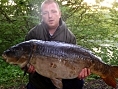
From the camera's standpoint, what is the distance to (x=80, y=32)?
7410 millimetres

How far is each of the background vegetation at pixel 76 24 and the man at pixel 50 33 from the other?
3.18 meters

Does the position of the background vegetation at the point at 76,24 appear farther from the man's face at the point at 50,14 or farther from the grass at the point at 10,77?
the man's face at the point at 50,14

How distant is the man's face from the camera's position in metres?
3.53

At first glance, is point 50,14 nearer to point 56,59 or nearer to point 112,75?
point 56,59

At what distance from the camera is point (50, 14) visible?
3529 millimetres

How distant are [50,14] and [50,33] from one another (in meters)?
0.28

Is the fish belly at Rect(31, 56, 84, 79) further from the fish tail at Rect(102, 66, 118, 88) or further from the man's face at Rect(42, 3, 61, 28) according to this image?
the man's face at Rect(42, 3, 61, 28)

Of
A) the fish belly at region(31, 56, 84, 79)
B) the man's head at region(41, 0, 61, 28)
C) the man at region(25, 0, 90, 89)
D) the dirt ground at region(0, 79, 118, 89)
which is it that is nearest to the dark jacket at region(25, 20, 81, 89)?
the man at region(25, 0, 90, 89)

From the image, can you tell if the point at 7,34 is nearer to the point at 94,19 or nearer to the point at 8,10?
the point at 8,10

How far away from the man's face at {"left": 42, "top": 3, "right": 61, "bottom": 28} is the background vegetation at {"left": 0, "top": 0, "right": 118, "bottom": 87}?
10.8 feet

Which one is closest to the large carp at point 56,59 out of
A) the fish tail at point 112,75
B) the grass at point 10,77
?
the fish tail at point 112,75

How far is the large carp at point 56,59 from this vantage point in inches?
126

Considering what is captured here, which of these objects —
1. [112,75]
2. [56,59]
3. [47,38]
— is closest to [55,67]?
[56,59]

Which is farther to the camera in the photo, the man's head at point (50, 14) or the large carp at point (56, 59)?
the man's head at point (50, 14)
